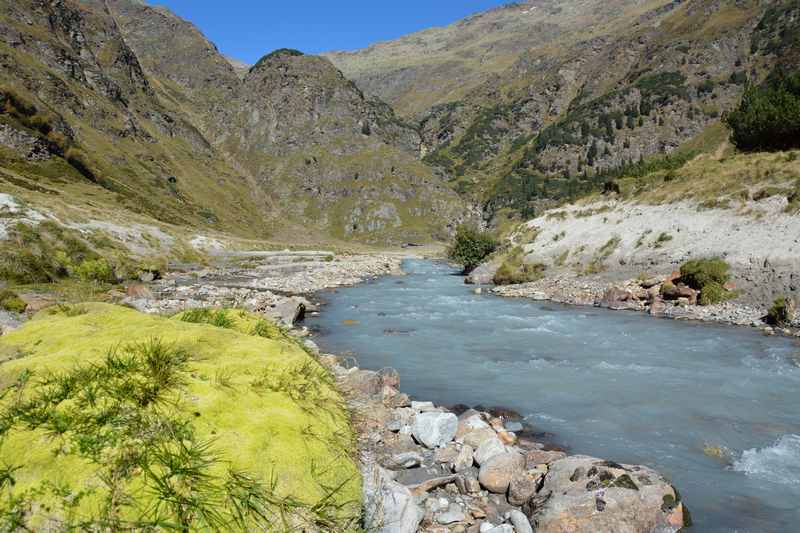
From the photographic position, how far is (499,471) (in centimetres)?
758

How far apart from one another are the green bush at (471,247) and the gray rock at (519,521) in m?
56.2

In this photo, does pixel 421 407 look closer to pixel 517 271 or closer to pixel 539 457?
pixel 539 457

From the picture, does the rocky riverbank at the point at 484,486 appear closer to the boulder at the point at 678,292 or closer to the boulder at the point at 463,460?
the boulder at the point at 463,460

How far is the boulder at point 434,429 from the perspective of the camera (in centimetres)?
878

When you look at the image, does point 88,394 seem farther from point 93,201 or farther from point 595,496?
point 93,201

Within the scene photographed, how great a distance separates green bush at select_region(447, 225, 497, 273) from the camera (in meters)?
63.0

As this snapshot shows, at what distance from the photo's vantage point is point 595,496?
6688mm

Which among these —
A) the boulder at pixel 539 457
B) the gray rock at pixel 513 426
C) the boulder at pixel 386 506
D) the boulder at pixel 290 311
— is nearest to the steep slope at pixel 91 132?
the boulder at pixel 290 311

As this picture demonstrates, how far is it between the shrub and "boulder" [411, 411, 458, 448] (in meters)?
22.6

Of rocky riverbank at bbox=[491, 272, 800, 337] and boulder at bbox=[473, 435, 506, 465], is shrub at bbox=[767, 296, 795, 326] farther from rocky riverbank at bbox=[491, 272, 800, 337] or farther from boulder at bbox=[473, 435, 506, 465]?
boulder at bbox=[473, 435, 506, 465]

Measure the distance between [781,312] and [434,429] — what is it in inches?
917

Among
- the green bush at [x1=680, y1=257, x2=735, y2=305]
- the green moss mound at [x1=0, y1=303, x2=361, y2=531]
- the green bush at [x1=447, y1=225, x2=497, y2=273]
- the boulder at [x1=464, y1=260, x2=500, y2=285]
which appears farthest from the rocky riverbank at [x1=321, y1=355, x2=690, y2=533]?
the green bush at [x1=447, y1=225, x2=497, y2=273]

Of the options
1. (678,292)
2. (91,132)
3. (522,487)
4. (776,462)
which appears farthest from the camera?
(91,132)

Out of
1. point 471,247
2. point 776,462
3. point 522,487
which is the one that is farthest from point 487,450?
point 471,247
